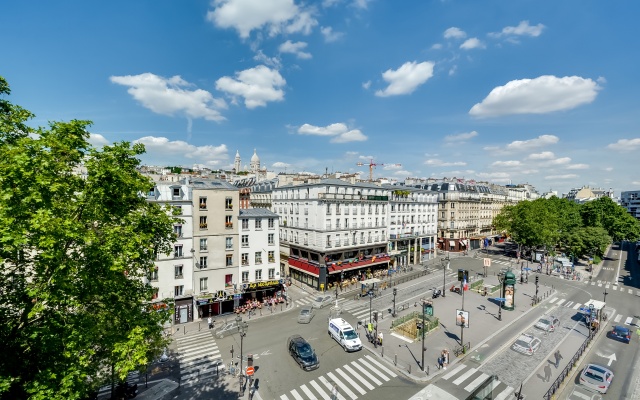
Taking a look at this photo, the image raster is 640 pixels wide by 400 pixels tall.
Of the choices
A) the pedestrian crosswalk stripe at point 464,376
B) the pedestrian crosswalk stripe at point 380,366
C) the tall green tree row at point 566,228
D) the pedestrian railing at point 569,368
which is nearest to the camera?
the pedestrian railing at point 569,368

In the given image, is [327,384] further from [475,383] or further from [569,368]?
[569,368]

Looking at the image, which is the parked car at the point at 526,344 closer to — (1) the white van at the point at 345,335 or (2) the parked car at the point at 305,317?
(1) the white van at the point at 345,335

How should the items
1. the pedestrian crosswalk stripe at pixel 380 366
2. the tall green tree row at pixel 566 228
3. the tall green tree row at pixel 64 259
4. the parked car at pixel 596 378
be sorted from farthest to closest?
the tall green tree row at pixel 566 228 → the pedestrian crosswalk stripe at pixel 380 366 → the parked car at pixel 596 378 → the tall green tree row at pixel 64 259

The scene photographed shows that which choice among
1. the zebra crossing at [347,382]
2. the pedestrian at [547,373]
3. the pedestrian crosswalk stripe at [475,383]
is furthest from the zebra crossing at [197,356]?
the pedestrian at [547,373]

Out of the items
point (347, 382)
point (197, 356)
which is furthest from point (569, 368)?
point (197, 356)

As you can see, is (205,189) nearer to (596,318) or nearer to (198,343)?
(198,343)

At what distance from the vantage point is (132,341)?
39.6 feet

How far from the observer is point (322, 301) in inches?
1591

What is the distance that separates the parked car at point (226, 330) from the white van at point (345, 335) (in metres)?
10.6

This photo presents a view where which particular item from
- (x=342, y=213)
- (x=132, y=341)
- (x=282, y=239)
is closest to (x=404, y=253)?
(x=342, y=213)

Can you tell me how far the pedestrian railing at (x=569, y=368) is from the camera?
20.6 m

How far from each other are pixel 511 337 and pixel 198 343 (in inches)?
1242

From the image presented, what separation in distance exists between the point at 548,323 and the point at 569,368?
33.5 feet

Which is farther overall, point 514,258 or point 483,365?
point 514,258
